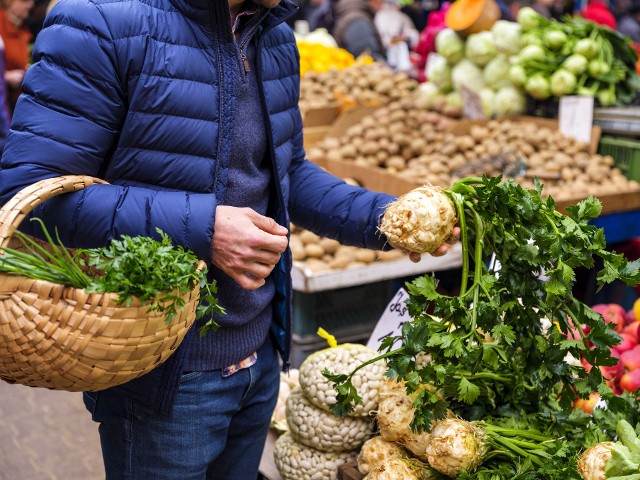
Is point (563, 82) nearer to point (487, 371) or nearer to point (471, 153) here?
point (471, 153)

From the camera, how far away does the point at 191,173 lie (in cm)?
166

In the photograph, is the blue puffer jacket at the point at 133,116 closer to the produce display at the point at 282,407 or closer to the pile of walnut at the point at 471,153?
the produce display at the point at 282,407

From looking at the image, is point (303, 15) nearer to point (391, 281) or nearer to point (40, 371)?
point (391, 281)

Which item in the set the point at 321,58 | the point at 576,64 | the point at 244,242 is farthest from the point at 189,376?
the point at 321,58

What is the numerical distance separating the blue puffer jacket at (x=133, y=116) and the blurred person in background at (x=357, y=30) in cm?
711

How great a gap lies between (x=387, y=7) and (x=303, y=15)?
1.54 meters

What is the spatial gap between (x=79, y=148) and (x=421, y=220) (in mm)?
763

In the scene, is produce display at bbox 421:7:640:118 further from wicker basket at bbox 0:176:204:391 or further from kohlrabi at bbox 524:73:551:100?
wicker basket at bbox 0:176:204:391

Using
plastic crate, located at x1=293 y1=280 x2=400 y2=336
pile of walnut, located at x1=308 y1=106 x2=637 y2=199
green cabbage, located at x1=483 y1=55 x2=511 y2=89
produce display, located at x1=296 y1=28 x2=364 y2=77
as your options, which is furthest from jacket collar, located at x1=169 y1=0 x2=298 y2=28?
produce display, located at x1=296 y1=28 x2=364 y2=77

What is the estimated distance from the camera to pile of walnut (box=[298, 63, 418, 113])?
18.9 ft

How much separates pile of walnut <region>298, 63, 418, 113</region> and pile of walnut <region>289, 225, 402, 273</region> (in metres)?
1.99

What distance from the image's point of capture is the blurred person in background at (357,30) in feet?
29.1

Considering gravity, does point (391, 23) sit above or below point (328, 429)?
below

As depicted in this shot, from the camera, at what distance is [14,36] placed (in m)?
7.00
